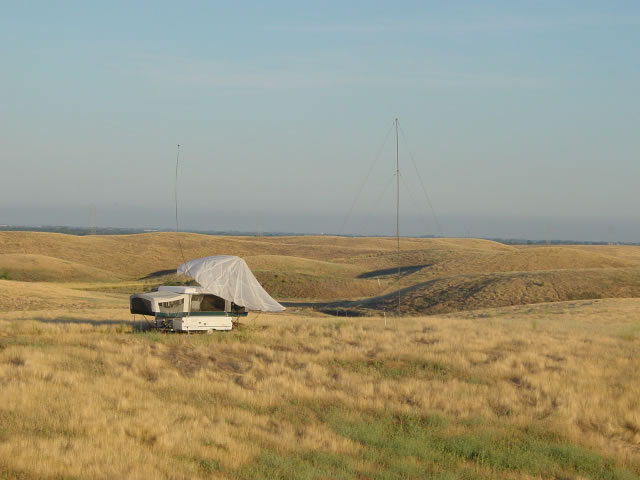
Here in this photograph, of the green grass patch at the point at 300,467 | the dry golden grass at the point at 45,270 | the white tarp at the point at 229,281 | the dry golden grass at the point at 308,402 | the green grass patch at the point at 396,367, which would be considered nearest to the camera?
the green grass patch at the point at 300,467

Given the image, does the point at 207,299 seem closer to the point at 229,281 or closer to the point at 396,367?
the point at 229,281

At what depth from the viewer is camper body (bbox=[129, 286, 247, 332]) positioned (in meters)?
24.4

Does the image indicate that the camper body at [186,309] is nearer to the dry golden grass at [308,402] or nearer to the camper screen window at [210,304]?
the camper screen window at [210,304]

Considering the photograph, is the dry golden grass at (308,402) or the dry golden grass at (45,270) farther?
the dry golden grass at (45,270)

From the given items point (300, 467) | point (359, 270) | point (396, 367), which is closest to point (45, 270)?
point (359, 270)

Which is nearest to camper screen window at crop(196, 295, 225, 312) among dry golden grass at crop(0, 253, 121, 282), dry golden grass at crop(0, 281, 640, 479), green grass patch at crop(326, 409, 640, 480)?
dry golden grass at crop(0, 281, 640, 479)

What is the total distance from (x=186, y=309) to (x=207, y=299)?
84cm

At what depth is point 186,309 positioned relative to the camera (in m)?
24.8

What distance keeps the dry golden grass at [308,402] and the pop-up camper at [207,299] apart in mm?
916

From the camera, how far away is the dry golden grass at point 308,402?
42.0 ft

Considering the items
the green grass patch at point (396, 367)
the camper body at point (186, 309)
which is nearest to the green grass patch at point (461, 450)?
the green grass patch at point (396, 367)

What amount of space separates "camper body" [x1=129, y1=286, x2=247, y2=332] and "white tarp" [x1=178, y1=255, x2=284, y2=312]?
0.39 meters

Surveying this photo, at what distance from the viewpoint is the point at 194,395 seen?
16781mm

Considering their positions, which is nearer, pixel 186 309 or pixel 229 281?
pixel 186 309
